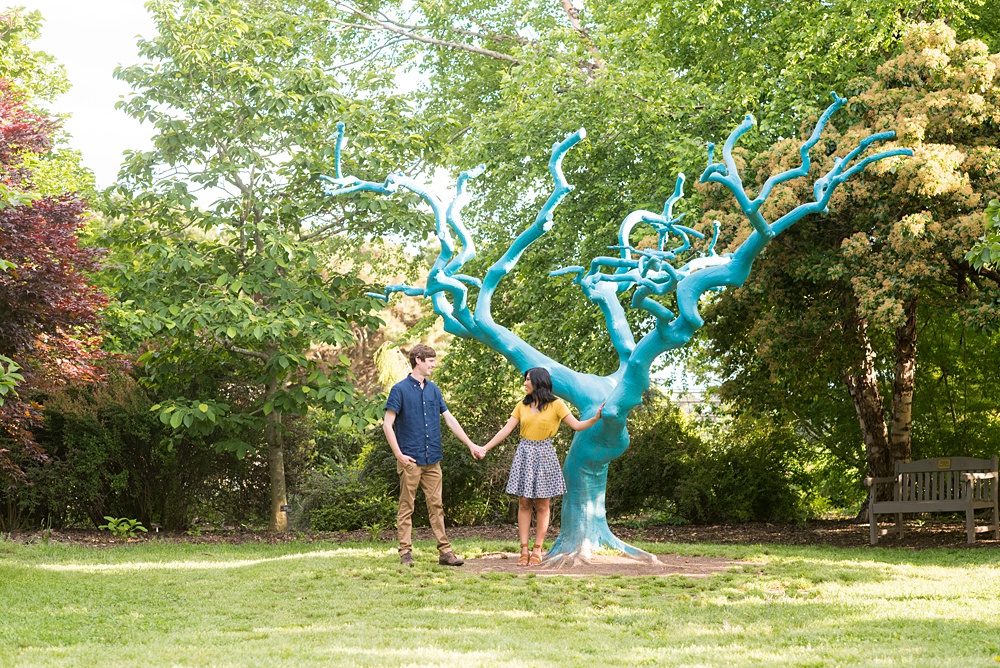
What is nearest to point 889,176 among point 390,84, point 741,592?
point 741,592

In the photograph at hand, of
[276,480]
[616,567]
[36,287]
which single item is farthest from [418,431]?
[276,480]

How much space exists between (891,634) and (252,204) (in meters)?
9.20

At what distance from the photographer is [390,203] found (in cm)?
1234

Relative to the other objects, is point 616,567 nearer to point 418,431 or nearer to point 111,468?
point 418,431

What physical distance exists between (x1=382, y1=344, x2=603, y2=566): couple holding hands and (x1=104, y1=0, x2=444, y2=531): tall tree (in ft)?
8.73

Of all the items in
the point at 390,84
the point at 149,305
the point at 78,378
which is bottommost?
the point at 78,378

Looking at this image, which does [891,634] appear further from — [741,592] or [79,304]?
[79,304]

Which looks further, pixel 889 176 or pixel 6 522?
pixel 6 522

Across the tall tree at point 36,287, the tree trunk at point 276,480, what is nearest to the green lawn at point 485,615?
the tall tree at point 36,287

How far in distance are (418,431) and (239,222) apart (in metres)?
5.41

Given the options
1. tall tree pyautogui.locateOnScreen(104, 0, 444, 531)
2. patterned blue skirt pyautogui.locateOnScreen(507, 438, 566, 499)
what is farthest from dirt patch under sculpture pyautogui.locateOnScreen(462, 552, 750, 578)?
tall tree pyautogui.locateOnScreen(104, 0, 444, 531)

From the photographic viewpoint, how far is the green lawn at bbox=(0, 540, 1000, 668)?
519 centimetres

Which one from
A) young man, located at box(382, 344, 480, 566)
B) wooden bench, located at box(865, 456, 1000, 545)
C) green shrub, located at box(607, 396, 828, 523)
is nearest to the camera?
young man, located at box(382, 344, 480, 566)

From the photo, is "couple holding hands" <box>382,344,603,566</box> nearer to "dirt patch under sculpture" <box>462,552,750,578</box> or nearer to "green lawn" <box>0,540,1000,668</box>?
"dirt patch under sculpture" <box>462,552,750,578</box>
